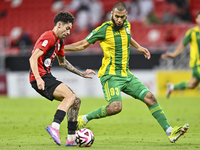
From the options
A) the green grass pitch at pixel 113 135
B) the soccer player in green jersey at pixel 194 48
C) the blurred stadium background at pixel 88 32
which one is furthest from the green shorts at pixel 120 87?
the blurred stadium background at pixel 88 32

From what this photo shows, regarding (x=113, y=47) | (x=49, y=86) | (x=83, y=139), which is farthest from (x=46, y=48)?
(x=83, y=139)

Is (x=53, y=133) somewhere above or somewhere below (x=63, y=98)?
below

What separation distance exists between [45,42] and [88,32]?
15.3m

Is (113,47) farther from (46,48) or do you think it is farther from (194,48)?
(194,48)

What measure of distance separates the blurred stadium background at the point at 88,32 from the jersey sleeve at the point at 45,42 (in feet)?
36.3

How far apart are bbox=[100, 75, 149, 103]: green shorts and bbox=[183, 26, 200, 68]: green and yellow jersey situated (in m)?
3.08

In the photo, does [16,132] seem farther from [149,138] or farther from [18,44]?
[18,44]

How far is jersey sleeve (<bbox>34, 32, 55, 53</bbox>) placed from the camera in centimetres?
504

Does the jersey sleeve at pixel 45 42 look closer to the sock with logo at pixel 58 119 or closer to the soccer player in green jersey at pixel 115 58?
the soccer player in green jersey at pixel 115 58

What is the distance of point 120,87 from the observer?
577 centimetres

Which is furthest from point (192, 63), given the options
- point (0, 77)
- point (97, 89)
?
point (0, 77)

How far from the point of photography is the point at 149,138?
19.6 feet

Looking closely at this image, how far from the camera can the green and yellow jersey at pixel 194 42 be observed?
8391 millimetres

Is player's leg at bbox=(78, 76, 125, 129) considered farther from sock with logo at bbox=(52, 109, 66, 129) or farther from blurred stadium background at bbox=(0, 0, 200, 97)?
blurred stadium background at bbox=(0, 0, 200, 97)
